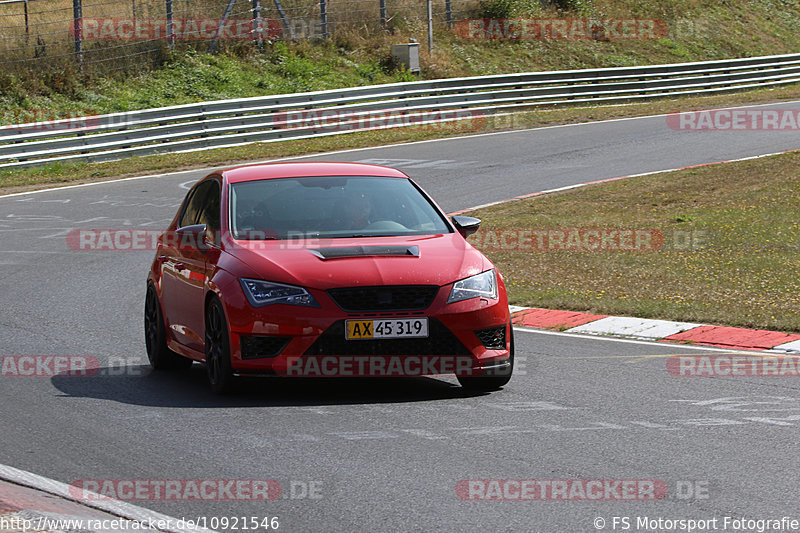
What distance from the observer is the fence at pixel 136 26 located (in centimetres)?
3225

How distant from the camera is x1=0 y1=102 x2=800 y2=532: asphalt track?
5.48 meters

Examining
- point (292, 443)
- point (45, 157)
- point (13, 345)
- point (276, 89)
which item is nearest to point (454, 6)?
point (276, 89)

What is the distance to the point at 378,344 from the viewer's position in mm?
7574

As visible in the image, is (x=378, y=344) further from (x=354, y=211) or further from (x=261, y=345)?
(x=354, y=211)

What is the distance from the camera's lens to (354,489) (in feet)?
19.0

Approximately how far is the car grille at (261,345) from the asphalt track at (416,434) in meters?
0.35

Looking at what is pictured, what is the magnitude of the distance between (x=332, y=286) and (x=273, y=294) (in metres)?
0.40

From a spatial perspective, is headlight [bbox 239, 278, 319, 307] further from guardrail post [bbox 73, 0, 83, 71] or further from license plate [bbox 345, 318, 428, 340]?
guardrail post [bbox 73, 0, 83, 71]

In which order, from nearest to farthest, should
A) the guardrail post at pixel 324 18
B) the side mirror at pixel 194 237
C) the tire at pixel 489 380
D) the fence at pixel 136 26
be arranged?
the tire at pixel 489 380, the side mirror at pixel 194 237, the fence at pixel 136 26, the guardrail post at pixel 324 18

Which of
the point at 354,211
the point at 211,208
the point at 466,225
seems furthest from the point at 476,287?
the point at 211,208

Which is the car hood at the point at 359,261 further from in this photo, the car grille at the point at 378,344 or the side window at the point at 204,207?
the side window at the point at 204,207

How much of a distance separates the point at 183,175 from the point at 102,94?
9.10 metres

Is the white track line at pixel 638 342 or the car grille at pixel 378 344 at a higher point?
the car grille at pixel 378 344

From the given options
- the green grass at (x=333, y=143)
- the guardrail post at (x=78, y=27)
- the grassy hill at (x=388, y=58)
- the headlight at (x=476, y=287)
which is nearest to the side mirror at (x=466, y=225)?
the headlight at (x=476, y=287)
